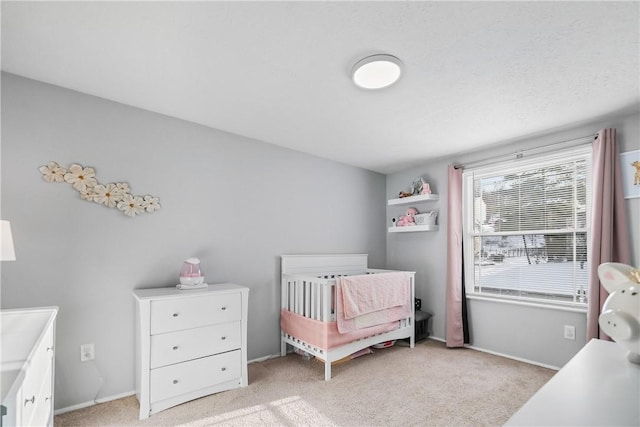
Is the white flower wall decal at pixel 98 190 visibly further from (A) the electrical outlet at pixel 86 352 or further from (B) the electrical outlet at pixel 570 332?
(B) the electrical outlet at pixel 570 332

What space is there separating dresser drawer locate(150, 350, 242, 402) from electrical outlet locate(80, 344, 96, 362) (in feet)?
1.55

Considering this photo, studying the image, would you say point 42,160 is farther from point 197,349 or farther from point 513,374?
point 513,374

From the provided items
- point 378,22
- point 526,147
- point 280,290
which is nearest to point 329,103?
point 378,22

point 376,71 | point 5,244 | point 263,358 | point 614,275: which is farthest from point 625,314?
point 263,358

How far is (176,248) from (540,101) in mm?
2942

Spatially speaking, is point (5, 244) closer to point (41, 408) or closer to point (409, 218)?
point (41, 408)

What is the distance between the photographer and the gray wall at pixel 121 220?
2.04m

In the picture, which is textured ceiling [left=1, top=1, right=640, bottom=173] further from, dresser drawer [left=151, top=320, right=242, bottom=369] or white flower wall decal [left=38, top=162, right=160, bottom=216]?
dresser drawer [left=151, top=320, right=242, bottom=369]

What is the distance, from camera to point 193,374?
2244mm

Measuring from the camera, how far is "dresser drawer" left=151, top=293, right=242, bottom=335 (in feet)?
7.02

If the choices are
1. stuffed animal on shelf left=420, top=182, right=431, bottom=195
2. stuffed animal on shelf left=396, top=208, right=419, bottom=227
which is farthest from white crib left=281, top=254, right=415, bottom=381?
stuffed animal on shelf left=420, top=182, right=431, bottom=195

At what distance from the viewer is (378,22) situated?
1513mm

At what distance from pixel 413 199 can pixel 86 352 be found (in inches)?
132

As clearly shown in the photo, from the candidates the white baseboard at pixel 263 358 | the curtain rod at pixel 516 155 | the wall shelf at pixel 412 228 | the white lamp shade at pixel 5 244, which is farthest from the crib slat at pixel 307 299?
the curtain rod at pixel 516 155
